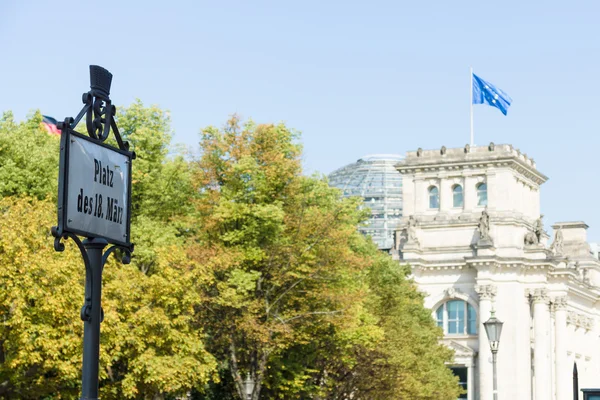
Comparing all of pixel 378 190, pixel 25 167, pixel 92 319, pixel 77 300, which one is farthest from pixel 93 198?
pixel 378 190

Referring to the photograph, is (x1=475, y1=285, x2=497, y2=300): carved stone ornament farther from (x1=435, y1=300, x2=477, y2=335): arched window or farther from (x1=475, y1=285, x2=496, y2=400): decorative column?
(x1=435, y1=300, x2=477, y2=335): arched window

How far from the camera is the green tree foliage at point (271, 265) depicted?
158 ft

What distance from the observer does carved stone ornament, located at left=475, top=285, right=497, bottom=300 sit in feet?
344

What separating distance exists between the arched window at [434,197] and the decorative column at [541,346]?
537 inches

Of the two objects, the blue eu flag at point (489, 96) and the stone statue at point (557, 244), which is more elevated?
the blue eu flag at point (489, 96)

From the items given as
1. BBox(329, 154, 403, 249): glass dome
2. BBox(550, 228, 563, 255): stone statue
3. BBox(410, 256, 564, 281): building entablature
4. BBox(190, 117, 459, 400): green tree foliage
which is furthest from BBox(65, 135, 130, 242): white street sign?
BBox(329, 154, 403, 249): glass dome

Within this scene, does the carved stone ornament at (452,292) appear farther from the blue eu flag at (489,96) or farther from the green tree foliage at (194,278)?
the green tree foliage at (194,278)

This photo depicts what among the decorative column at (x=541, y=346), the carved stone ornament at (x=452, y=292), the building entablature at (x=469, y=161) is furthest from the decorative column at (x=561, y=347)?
the building entablature at (x=469, y=161)

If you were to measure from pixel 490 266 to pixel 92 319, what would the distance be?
3810 inches

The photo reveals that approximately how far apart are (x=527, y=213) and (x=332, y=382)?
59.8m

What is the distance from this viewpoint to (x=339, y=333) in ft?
165

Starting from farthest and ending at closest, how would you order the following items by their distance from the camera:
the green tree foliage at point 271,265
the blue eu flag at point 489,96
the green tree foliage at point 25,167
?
the blue eu flag at point 489,96 < the green tree foliage at point 25,167 < the green tree foliage at point 271,265

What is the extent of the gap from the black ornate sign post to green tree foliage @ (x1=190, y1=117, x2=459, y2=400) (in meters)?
35.3

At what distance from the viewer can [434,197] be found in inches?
4456
